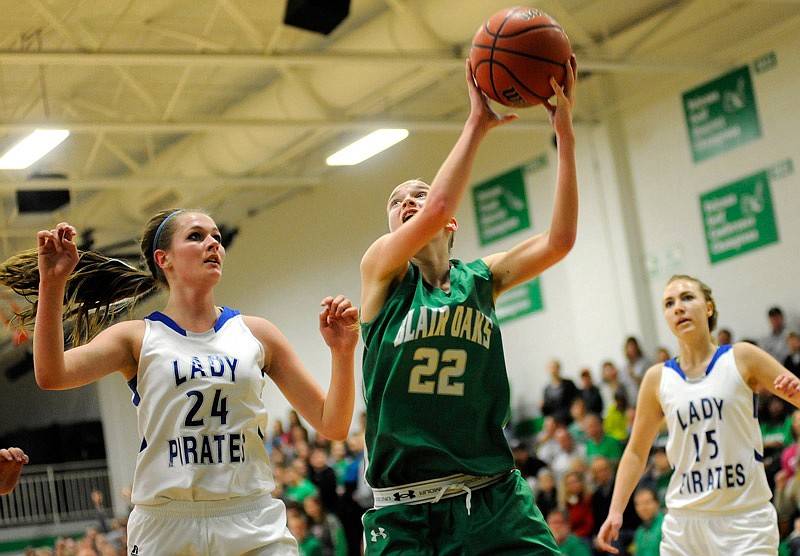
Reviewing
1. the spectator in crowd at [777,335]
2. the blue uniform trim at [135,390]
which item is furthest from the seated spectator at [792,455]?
the blue uniform trim at [135,390]

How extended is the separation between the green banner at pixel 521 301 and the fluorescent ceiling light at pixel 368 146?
276cm

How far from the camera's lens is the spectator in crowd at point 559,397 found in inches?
565

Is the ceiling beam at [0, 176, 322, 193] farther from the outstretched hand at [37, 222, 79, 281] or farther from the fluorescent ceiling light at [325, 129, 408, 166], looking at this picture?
the outstretched hand at [37, 222, 79, 281]

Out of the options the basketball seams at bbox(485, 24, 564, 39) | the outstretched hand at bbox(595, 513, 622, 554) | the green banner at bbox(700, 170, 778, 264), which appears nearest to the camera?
the basketball seams at bbox(485, 24, 564, 39)

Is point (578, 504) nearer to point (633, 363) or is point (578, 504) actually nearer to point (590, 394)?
point (590, 394)

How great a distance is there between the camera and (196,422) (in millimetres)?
3791

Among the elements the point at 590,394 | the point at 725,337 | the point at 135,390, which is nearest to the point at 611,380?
the point at 590,394

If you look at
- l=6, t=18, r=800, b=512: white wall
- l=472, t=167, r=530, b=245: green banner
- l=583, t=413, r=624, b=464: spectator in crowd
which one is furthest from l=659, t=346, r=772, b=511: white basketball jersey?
l=472, t=167, r=530, b=245: green banner

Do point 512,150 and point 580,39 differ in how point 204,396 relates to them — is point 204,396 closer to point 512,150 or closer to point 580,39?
point 580,39

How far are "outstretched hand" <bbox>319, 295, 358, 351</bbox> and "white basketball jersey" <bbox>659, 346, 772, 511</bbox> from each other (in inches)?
95.3

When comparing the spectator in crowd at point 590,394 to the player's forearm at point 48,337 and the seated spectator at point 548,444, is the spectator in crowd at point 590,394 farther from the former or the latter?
the player's forearm at point 48,337

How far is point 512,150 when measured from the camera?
16.5 metres

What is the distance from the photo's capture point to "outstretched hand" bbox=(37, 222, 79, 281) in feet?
11.8

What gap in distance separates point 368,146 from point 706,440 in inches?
431
